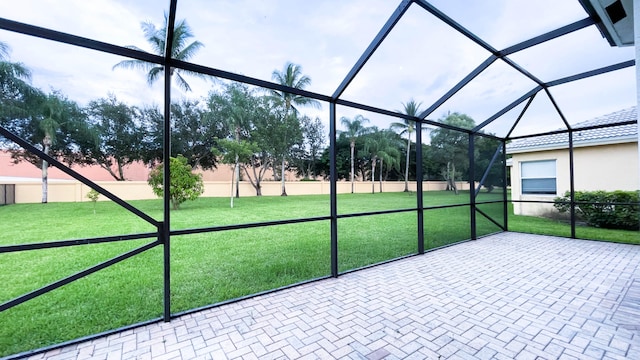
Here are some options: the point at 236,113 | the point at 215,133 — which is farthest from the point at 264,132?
the point at 215,133

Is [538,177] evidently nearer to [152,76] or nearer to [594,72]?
[594,72]

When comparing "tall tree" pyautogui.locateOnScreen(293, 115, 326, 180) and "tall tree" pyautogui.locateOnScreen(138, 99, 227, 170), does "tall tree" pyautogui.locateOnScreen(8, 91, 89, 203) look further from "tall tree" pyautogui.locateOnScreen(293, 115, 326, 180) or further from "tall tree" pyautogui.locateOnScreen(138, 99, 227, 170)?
"tall tree" pyautogui.locateOnScreen(293, 115, 326, 180)

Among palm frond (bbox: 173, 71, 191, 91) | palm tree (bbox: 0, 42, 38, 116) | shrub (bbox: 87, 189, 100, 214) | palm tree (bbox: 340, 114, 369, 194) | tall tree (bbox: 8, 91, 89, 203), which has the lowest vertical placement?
shrub (bbox: 87, 189, 100, 214)

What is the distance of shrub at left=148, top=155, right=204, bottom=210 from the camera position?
893 cm

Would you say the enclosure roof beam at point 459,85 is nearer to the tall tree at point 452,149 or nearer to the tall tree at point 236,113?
the tall tree at point 452,149

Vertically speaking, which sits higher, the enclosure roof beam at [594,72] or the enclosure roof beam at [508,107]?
the enclosure roof beam at [594,72]

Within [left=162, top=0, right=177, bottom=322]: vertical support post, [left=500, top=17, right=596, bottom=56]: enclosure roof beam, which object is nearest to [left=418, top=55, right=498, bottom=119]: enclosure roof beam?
[left=500, top=17, right=596, bottom=56]: enclosure roof beam

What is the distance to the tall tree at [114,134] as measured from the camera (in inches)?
204

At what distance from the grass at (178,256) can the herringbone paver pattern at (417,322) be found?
58cm

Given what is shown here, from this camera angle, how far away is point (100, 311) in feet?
9.43

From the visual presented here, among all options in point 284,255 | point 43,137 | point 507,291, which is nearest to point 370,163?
point 284,255

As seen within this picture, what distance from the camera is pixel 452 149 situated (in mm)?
6727

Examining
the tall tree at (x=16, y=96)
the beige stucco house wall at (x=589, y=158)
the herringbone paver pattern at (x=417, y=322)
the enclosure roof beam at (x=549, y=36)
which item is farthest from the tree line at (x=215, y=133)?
the beige stucco house wall at (x=589, y=158)

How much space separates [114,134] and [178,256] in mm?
3212
